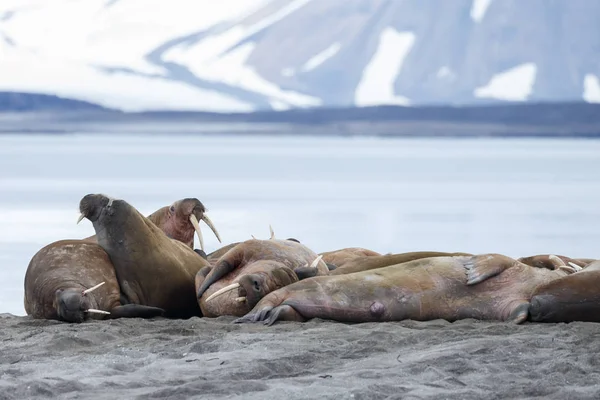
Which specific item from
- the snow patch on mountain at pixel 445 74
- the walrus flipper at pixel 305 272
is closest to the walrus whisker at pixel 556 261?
the walrus flipper at pixel 305 272

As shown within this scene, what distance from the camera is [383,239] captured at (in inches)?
637

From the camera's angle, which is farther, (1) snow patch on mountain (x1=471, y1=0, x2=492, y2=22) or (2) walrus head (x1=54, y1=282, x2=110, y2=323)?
(1) snow patch on mountain (x1=471, y1=0, x2=492, y2=22)

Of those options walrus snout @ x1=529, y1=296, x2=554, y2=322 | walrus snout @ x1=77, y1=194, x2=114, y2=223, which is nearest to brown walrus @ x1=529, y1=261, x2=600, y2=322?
walrus snout @ x1=529, y1=296, x2=554, y2=322

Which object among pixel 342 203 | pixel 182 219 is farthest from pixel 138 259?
pixel 342 203

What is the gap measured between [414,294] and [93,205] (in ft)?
6.90

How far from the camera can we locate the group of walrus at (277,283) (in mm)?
7230

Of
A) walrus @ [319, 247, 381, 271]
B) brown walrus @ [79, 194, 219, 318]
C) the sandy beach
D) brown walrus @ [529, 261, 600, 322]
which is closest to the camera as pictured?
the sandy beach

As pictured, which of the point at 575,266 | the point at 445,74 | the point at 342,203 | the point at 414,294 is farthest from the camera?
the point at 445,74

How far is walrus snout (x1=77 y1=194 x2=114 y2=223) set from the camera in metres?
7.98

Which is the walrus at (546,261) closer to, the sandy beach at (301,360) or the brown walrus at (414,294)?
the brown walrus at (414,294)

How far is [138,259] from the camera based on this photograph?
7.95m

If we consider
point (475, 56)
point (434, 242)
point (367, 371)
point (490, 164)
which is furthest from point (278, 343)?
point (475, 56)

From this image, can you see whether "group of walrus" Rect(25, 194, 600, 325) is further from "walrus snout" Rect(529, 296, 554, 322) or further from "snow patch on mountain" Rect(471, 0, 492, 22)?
"snow patch on mountain" Rect(471, 0, 492, 22)

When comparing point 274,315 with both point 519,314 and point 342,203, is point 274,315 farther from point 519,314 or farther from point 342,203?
point 342,203
